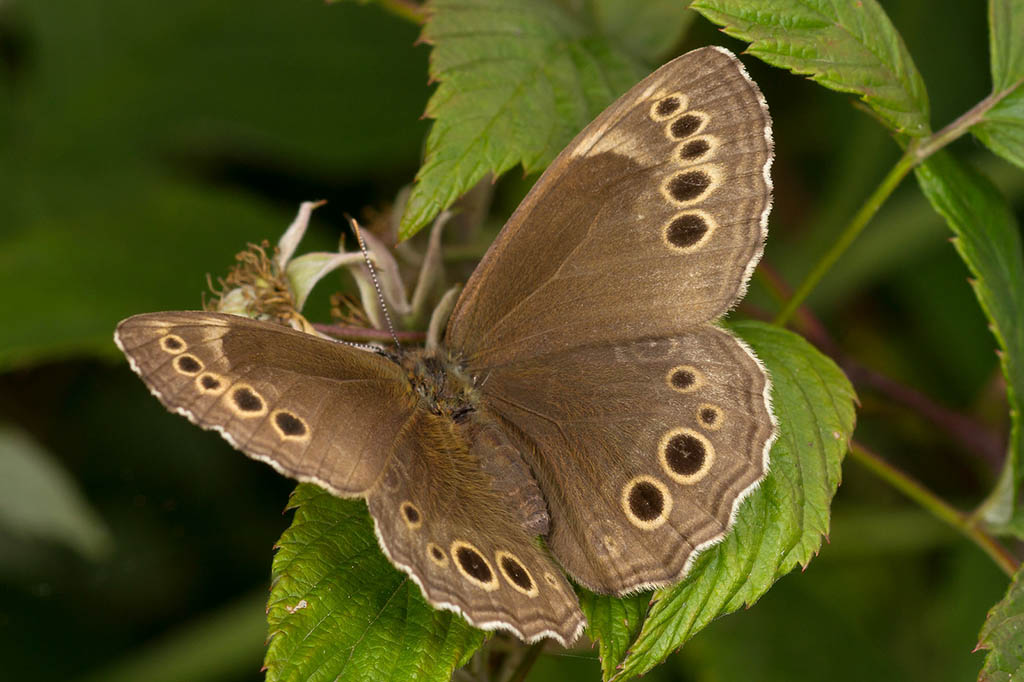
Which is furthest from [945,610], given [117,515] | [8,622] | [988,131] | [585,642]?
[8,622]

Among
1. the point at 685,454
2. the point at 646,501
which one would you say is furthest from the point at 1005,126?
the point at 646,501

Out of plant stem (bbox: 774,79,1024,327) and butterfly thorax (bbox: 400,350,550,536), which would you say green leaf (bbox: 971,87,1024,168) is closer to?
plant stem (bbox: 774,79,1024,327)

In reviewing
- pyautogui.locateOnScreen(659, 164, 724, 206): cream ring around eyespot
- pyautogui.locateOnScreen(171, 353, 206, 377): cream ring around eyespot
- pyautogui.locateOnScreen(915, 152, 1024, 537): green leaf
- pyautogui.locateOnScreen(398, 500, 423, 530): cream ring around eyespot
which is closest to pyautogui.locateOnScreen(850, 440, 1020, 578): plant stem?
pyautogui.locateOnScreen(915, 152, 1024, 537): green leaf

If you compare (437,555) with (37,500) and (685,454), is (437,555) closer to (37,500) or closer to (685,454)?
(685,454)

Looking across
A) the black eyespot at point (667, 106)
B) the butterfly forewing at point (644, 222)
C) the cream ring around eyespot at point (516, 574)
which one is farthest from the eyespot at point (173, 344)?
the black eyespot at point (667, 106)

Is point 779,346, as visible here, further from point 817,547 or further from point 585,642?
point 585,642

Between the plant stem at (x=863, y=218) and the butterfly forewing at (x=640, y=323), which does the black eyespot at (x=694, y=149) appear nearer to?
the butterfly forewing at (x=640, y=323)

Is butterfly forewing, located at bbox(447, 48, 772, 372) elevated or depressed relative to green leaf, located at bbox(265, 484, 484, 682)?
elevated
